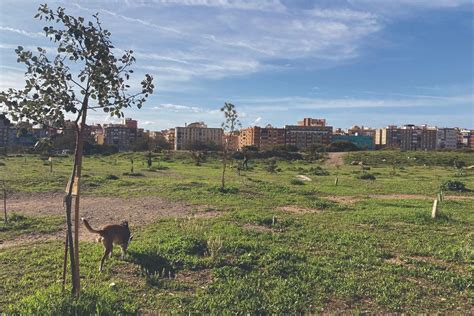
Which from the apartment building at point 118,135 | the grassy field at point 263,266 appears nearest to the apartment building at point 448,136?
the apartment building at point 118,135

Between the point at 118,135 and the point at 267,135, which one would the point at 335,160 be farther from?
the point at 118,135

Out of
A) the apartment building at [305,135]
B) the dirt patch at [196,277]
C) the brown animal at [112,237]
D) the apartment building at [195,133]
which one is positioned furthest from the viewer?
the apartment building at [195,133]

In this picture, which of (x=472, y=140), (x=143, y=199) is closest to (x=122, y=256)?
(x=143, y=199)

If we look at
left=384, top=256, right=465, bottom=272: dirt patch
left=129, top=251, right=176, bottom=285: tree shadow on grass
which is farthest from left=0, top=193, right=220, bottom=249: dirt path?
left=384, top=256, right=465, bottom=272: dirt patch

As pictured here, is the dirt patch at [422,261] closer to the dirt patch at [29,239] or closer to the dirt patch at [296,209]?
the dirt patch at [296,209]

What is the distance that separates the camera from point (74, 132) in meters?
5.21

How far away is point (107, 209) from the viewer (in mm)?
13586

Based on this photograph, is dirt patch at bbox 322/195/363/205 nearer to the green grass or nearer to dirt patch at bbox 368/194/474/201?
dirt patch at bbox 368/194/474/201

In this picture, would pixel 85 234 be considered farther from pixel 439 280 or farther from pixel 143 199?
pixel 439 280

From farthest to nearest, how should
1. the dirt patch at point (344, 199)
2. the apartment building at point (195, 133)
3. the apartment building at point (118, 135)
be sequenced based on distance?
the apartment building at point (195, 133)
the apartment building at point (118, 135)
the dirt patch at point (344, 199)

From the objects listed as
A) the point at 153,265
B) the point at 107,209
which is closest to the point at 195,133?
the point at 107,209

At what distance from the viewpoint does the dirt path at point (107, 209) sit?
1147 cm

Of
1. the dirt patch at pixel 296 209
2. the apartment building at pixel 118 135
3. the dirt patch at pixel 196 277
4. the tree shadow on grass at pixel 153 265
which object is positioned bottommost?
the dirt patch at pixel 296 209

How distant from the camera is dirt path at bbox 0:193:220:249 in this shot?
1147cm
